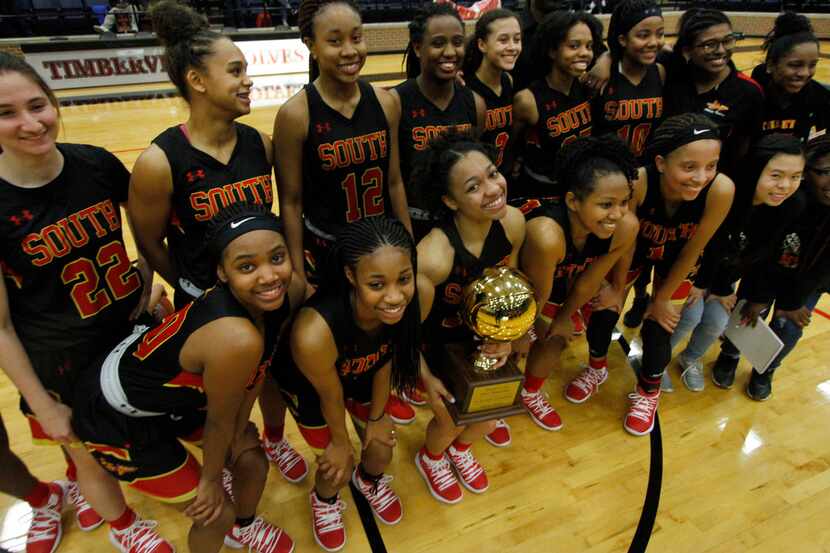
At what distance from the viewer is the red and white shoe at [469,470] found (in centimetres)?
212

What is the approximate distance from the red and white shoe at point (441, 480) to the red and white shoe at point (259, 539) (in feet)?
1.93

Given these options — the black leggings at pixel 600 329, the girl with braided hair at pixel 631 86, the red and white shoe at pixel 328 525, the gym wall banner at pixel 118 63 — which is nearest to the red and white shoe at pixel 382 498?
the red and white shoe at pixel 328 525

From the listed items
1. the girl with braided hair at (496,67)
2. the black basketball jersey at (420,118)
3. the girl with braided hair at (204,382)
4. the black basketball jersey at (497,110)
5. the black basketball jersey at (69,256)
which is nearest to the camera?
the girl with braided hair at (204,382)

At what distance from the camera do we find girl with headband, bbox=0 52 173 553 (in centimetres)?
140

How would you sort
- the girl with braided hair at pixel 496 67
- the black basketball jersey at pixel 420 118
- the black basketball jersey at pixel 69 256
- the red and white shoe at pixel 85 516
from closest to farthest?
1. the black basketball jersey at pixel 69 256
2. the red and white shoe at pixel 85 516
3. the black basketball jersey at pixel 420 118
4. the girl with braided hair at pixel 496 67

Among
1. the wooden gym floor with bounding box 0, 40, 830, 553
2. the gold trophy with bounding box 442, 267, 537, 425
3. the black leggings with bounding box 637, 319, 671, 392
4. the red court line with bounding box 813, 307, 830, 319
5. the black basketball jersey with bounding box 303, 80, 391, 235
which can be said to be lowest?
the wooden gym floor with bounding box 0, 40, 830, 553

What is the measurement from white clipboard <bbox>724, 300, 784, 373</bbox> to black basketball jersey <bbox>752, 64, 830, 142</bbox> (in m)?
0.96

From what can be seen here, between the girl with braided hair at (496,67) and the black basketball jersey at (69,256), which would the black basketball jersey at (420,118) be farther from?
the black basketball jersey at (69,256)

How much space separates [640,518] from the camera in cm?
202

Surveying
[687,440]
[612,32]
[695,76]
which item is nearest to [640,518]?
[687,440]

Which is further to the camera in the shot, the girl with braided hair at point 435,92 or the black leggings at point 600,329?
the black leggings at point 600,329

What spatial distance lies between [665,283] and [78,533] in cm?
266

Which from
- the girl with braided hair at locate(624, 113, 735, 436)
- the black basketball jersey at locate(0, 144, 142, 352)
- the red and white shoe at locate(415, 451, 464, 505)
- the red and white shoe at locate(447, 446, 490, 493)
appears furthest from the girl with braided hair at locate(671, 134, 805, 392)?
the black basketball jersey at locate(0, 144, 142, 352)

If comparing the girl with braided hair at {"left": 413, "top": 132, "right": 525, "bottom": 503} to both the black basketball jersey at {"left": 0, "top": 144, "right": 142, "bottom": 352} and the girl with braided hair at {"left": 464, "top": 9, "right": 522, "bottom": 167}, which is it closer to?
the girl with braided hair at {"left": 464, "top": 9, "right": 522, "bottom": 167}
